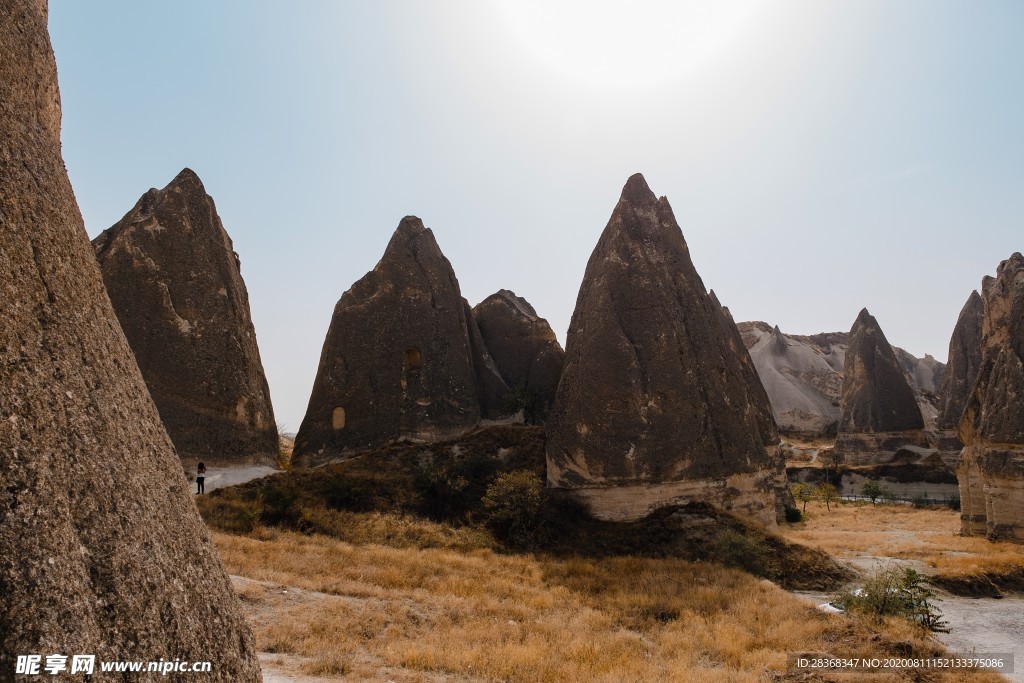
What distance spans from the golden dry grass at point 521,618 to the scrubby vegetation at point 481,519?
840mm

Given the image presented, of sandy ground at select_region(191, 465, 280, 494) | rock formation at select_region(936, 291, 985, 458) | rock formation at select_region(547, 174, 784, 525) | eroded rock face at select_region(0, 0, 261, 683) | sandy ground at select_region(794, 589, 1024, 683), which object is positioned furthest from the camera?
rock formation at select_region(936, 291, 985, 458)

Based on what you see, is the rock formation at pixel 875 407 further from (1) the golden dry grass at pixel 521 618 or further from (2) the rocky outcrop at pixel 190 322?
(2) the rocky outcrop at pixel 190 322

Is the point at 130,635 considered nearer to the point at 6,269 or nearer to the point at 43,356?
the point at 43,356

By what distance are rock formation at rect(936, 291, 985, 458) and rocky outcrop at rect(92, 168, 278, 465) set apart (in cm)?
3990

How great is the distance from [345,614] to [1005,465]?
63.0 ft

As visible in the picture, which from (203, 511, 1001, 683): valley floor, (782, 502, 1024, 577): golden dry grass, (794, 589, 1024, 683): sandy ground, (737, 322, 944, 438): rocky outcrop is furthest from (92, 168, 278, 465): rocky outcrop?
(737, 322, 944, 438): rocky outcrop

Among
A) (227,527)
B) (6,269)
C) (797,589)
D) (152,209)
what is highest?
(152,209)

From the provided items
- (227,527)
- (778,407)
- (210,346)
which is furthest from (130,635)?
(778,407)

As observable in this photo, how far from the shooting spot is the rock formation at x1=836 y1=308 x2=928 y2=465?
133 feet

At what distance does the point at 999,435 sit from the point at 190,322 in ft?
81.0

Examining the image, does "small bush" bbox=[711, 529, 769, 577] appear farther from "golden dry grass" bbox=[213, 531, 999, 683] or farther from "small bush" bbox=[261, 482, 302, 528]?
"small bush" bbox=[261, 482, 302, 528]

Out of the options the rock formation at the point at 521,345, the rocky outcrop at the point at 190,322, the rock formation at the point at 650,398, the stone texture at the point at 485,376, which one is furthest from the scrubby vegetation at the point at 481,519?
the rock formation at the point at 521,345

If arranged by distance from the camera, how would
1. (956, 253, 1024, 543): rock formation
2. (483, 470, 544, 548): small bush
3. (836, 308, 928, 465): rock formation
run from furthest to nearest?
(836, 308, 928, 465): rock formation
(956, 253, 1024, 543): rock formation
(483, 470, 544, 548): small bush

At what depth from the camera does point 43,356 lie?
379cm
